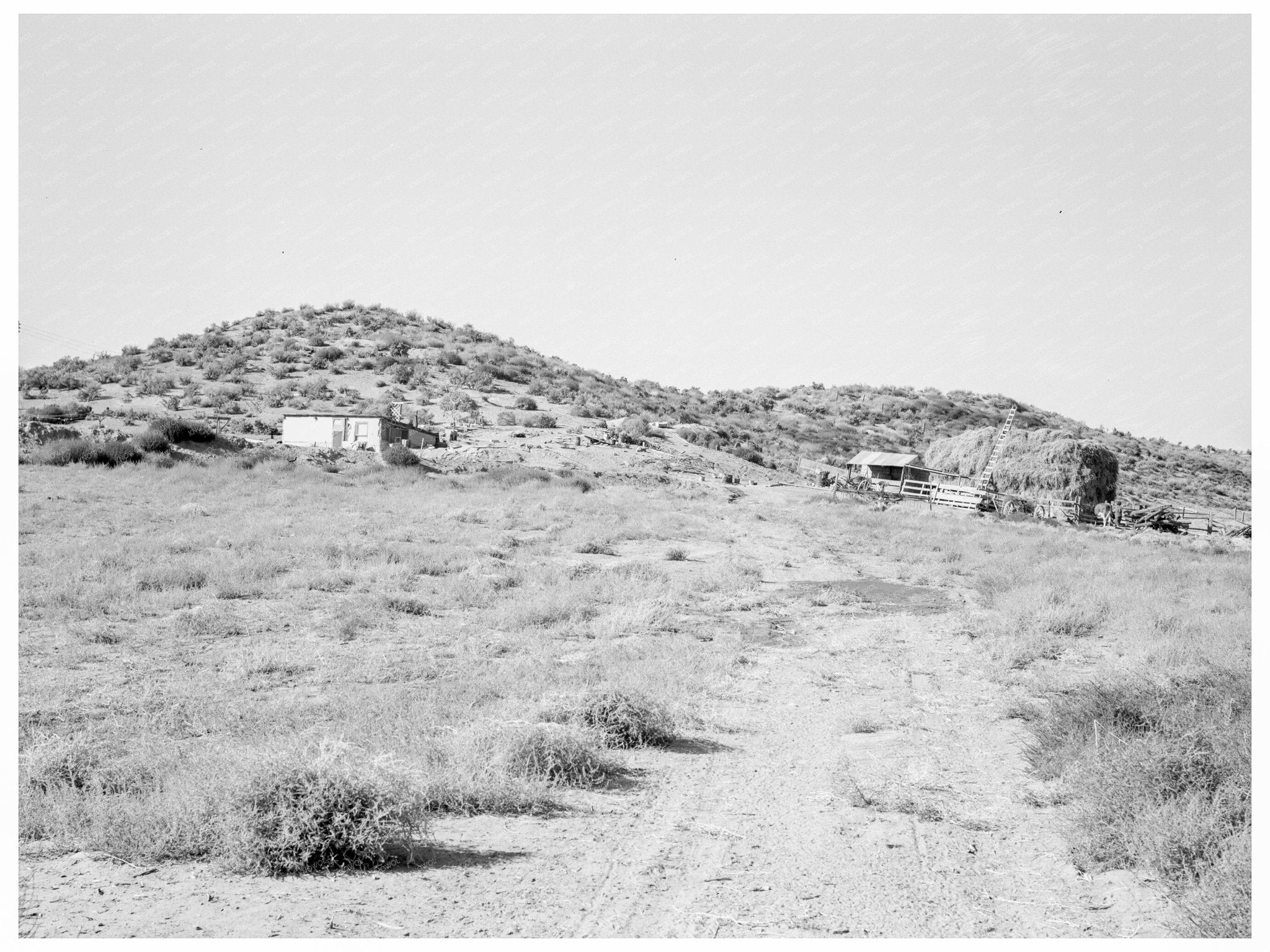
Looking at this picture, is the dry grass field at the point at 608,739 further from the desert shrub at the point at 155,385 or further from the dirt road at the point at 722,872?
the desert shrub at the point at 155,385

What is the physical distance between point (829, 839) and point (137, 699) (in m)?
→ 7.05

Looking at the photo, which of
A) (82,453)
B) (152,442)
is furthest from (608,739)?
(152,442)

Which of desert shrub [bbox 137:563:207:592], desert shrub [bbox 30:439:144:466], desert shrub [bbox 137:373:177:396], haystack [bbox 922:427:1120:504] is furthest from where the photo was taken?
desert shrub [bbox 137:373:177:396]

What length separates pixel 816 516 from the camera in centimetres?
3189

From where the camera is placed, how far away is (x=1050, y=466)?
42.8 m

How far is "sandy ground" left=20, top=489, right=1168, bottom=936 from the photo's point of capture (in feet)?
16.1

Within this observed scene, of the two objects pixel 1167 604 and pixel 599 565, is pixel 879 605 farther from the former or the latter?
pixel 599 565

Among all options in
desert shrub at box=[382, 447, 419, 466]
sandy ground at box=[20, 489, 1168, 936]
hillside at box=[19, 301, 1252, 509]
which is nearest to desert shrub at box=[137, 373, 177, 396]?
hillside at box=[19, 301, 1252, 509]

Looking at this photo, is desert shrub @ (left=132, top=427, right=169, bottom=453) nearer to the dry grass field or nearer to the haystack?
the dry grass field

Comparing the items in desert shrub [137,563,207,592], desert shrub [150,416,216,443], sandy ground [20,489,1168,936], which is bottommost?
sandy ground [20,489,1168,936]

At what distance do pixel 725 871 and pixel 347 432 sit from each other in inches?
1547

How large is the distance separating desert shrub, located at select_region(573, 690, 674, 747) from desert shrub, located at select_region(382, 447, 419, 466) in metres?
30.3

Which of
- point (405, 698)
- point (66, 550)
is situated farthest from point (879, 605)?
point (66, 550)

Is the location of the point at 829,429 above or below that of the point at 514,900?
above
